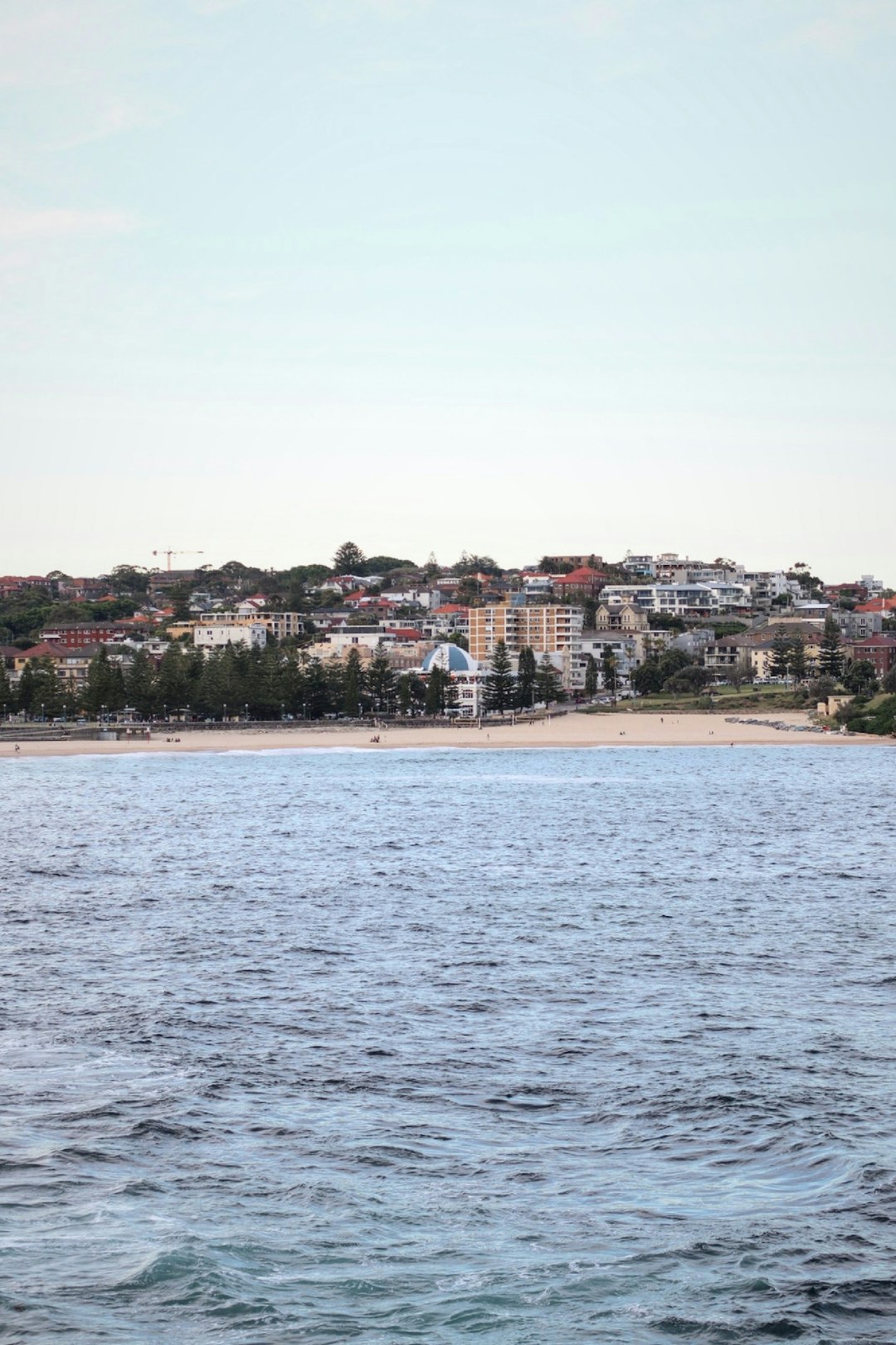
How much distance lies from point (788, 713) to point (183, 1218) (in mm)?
123164

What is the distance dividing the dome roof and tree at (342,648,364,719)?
1703 cm

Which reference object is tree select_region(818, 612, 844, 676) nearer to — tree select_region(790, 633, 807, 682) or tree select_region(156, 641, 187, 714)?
tree select_region(790, 633, 807, 682)

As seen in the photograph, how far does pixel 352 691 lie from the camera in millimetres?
134250

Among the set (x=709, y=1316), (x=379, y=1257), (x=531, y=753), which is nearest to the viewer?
(x=709, y=1316)

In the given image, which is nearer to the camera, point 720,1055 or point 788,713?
point 720,1055

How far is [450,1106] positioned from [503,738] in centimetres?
9837

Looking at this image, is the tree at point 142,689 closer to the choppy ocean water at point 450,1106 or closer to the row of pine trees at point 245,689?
the row of pine trees at point 245,689

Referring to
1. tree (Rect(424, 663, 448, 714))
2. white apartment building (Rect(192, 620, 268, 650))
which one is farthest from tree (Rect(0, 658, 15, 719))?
white apartment building (Rect(192, 620, 268, 650))

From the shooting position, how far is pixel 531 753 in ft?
346

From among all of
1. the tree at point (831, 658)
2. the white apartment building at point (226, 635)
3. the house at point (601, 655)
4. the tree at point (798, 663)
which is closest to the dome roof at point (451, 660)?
the house at point (601, 655)

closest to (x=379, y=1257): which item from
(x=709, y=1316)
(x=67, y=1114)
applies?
(x=709, y=1316)

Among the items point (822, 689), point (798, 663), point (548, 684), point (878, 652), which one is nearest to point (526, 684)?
point (548, 684)

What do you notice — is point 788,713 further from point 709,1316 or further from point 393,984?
point 709,1316

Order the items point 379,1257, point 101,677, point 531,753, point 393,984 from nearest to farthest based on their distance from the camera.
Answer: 1. point 379,1257
2. point 393,984
3. point 531,753
4. point 101,677
